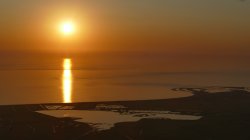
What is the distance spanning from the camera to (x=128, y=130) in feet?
143

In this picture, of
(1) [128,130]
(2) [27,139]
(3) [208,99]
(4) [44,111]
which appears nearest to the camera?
(2) [27,139]

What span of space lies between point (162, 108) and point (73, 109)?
12990mm

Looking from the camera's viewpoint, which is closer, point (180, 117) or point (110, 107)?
point (180, 117)

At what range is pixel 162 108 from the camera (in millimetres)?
60156

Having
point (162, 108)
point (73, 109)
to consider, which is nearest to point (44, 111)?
point (73, 109)

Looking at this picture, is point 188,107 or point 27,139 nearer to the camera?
point 27,139

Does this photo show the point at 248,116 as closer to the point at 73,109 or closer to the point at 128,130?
the point at 128,130

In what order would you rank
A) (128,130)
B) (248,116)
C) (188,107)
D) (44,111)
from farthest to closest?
(188,107) → (44,111) → (248,116) → (128,130)

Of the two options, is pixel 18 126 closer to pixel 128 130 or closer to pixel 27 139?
pixel 27 139

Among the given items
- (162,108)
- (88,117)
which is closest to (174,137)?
(88,117)

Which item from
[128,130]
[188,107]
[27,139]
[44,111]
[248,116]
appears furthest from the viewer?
[188,107]

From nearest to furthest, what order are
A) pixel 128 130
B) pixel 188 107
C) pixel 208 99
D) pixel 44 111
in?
1. pixel 128 130
2. pixel 44 111
3. pixel 188 107
4. pixel 208 99

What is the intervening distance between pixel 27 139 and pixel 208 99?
38.2 metres

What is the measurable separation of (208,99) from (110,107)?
17.9 m
